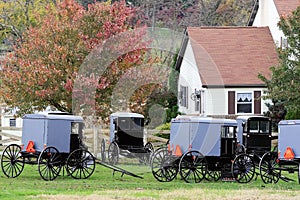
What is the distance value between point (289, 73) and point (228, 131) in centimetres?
1068

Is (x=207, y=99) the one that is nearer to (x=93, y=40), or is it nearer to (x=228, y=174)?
(x=93, y=40)

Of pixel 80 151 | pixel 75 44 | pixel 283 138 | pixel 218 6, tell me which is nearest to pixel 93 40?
pixel 75 44

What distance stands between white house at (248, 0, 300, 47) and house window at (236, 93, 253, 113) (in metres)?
3.43

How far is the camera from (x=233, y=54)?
4150 cm

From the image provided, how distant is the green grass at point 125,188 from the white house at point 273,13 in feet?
60.1

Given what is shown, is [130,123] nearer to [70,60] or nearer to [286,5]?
[70,60]

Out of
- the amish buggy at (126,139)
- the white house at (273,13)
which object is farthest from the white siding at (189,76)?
the amish buggy at (126,139)

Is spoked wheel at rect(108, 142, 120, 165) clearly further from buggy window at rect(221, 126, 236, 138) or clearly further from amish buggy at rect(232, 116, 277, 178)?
buggy window at rect(221, 126, 236, 138)

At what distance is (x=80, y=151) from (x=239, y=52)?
2212cm

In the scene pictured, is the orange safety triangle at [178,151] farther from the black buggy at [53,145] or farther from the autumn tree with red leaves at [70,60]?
the autumn tree with red leaves at [70,60]

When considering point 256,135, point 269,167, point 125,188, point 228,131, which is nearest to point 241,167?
point 269,167

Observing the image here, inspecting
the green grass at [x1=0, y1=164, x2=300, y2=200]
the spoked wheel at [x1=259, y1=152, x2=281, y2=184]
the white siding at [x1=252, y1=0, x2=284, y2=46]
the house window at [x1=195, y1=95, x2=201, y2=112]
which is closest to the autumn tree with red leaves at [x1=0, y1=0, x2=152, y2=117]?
the green grass at [x1=0, y1=164, x2=300, y2=200]

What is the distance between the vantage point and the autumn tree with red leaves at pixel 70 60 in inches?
1123

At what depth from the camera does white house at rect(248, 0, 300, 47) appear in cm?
4075
